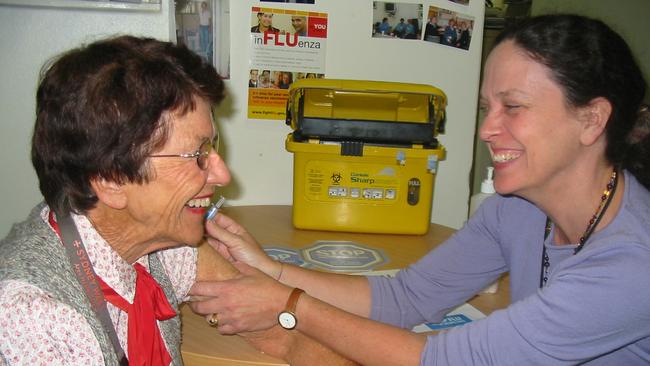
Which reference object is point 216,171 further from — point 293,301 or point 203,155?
point 293,301

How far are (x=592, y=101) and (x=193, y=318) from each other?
3.05 feet

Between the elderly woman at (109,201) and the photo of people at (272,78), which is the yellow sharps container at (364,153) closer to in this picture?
the photo of people at (272,78)

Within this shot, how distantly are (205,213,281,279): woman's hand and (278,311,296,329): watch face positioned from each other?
22cm

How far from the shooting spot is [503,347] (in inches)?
38.2

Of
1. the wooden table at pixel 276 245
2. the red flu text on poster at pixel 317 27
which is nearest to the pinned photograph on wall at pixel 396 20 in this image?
the red flu text on poster at pixel 317 27

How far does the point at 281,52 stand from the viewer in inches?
76.8

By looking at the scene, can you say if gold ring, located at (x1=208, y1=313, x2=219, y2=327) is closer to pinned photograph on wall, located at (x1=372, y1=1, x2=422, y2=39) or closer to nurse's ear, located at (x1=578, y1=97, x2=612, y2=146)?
nurse's ear, located at (x1=578, y1=97, x2=612, y2=146)

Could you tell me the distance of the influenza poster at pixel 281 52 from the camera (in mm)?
1933

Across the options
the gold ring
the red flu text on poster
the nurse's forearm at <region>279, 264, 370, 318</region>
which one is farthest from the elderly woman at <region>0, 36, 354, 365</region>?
the red flu text on poster

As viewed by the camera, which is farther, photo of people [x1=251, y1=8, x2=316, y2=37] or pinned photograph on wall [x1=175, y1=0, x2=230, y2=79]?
photo of people [x1=251, y1=8, x2=316, y2=37]

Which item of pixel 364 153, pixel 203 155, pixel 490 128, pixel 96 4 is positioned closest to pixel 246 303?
pixel 203 155

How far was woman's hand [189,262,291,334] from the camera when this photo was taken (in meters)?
1.17

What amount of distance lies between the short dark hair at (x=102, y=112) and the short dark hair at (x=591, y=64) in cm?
65

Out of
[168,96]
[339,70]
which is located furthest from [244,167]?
[168,96]
